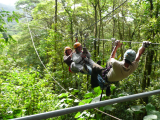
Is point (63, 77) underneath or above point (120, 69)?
underneath

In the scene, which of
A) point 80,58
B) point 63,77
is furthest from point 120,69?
point 63,77

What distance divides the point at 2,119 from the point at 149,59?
5435 mm

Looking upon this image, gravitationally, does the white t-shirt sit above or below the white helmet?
below

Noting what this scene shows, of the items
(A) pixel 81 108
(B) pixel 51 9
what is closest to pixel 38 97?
(A) pixel 81 108

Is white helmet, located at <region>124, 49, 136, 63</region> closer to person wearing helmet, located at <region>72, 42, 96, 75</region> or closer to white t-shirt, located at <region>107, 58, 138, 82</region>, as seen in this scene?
white t-shirt, located at <region>107, 58, 138, 82</region>

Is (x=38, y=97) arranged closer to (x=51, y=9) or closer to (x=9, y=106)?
(x=9, y=106)

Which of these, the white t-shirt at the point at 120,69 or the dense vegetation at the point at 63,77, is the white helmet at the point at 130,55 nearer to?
the white t-shirt at the point at 120,69

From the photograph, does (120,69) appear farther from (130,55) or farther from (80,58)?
(80,58)

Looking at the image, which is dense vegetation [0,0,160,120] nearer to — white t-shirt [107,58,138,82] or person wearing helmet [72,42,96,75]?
person wearing helmet [72,42,96,75]

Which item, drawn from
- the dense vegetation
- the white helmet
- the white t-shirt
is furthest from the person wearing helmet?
the white helmet

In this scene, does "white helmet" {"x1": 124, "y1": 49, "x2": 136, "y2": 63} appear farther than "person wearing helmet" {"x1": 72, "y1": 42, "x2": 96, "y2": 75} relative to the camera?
No

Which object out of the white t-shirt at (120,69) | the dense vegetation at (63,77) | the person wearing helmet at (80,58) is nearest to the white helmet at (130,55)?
the white t-shirt at (120,69)

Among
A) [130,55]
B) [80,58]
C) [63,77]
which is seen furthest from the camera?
[63,77]

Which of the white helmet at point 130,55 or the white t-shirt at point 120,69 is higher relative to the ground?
the white helmet at point 130,55
